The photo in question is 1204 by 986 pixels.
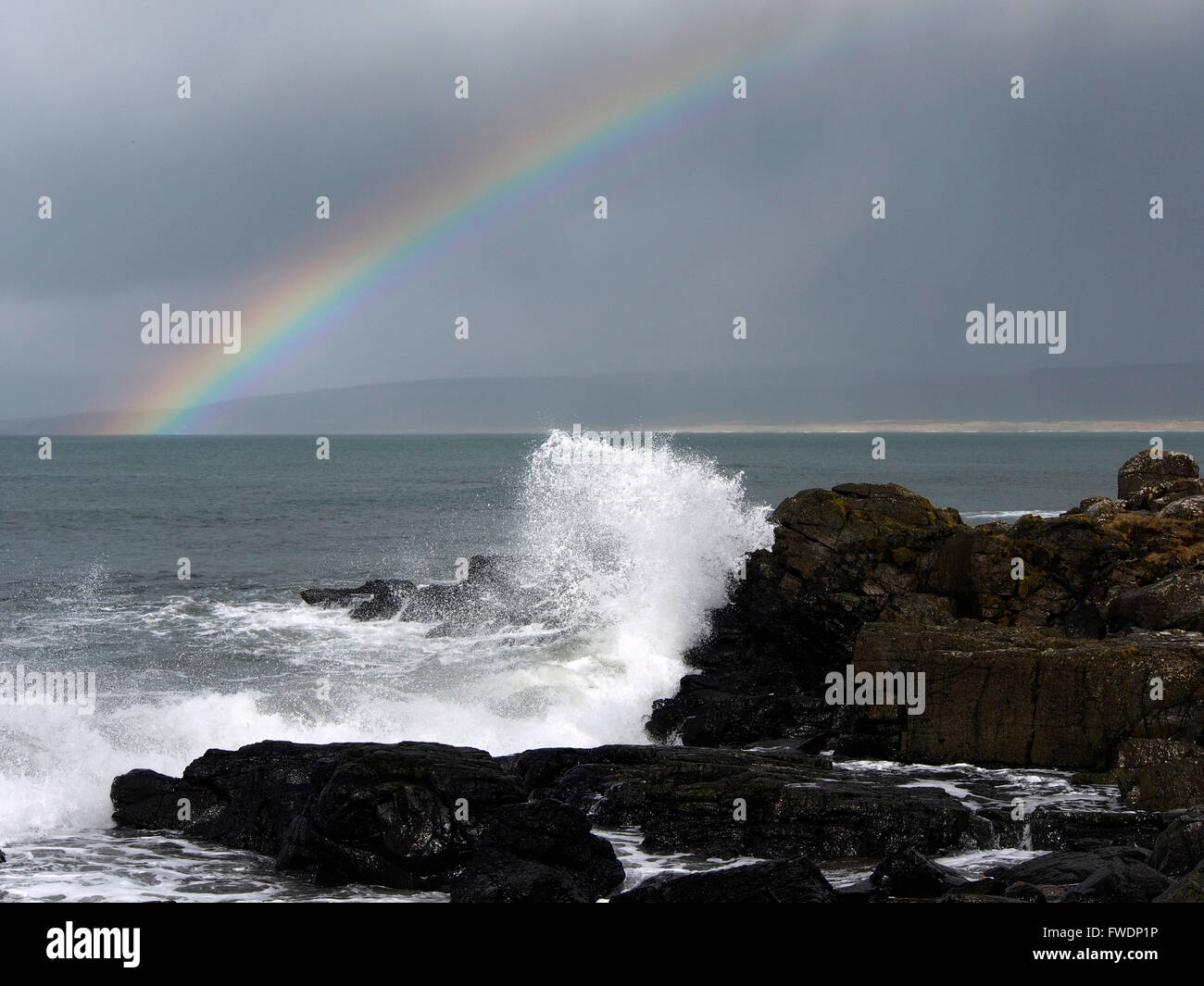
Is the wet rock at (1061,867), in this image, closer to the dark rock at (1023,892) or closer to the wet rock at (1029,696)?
the dark rock at (1023,892)

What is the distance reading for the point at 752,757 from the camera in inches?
544

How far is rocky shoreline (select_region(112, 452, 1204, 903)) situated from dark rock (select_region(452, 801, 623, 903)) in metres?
0.03

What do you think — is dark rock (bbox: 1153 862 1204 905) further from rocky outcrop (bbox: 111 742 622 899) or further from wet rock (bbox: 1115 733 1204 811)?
rocky outcrop (bbox: 111 742 622 899)

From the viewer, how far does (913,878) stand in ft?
32.4

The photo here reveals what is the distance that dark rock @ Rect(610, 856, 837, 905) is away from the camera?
9148mm

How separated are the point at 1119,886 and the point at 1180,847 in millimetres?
1275

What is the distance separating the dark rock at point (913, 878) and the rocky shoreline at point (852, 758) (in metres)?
0.02

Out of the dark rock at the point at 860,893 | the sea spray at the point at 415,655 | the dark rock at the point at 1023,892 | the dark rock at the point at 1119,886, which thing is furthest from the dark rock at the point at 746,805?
the sea spray at the point at 415,655

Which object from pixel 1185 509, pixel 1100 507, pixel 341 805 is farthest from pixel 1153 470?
pixel 341 805

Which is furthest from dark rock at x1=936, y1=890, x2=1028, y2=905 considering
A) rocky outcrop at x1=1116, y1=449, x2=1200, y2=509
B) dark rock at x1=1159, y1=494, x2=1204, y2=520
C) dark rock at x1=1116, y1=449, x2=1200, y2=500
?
dark rock at x1=1116, y1=449, x2=1200, y2=500

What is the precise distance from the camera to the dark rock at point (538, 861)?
9828 mm

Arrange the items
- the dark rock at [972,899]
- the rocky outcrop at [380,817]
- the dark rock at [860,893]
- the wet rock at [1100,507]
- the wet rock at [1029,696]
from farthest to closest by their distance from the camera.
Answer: the wet rock at [1100,507] → the wet rock at [1029,696] → the rocky outcrop at [380,817] → the dark rock at [860,893] → the dark rock at [972,899]

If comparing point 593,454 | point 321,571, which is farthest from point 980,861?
point 321,571

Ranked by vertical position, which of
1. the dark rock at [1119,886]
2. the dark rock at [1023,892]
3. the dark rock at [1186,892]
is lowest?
the dark rock at [1023,892]
